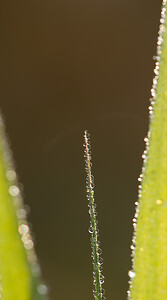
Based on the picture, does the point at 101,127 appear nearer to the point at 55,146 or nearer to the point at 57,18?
the point at 55,146

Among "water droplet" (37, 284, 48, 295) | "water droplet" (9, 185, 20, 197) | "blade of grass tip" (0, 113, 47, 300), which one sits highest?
"water droplet" (9, 185, 20, 197)

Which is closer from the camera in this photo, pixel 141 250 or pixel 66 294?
pixel 141 250

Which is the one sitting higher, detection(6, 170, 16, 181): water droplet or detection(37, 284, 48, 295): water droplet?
detection(6, 170, 16, 181): water droplet

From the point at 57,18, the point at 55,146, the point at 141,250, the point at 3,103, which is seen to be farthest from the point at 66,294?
the point at 141,250
